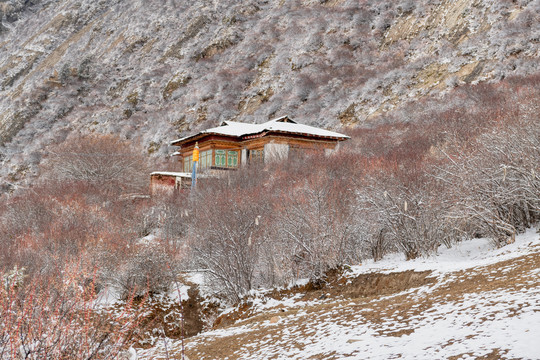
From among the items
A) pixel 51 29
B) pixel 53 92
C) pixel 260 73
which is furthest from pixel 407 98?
pixel 51 29

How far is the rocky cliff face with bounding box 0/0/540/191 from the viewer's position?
123 feet

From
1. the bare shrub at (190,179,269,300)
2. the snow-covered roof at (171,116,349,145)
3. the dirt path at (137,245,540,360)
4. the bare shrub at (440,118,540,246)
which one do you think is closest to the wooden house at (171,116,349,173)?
the snow-covered roof at (171,116,349,145)

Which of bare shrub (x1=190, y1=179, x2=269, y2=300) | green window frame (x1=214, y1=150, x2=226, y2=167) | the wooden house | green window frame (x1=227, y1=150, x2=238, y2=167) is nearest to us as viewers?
bare shrub (x1=190, y1=179, x2=269, y2=300)

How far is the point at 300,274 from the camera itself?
1416 cm

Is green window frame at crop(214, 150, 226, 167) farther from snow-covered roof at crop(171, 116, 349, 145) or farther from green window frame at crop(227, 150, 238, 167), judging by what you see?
snow-covered roof at crop(171, 116, 349, 145)

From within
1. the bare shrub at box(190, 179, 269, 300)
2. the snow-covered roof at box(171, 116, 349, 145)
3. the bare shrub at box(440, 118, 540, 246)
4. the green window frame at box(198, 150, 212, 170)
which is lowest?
the bare shrub at box(190, 179, 269, 300)

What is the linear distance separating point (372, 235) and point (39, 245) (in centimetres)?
1298

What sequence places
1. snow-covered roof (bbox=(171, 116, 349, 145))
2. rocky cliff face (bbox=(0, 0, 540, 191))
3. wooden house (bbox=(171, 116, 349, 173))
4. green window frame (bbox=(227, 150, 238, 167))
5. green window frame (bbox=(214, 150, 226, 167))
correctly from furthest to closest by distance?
rocky cliff face (bbox=(0, 0, 540, 191)), green window frame (bbox=(227, 150, 238, 167)), green window frame (bbox=(214, 150, 226, 167)), wooden house (bbox=(171, 116, 349, 173)), snow-covered roof (bbox=(171, 116, 349, 145))

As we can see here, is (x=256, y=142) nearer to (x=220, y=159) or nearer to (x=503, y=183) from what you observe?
(x=220, y=159)

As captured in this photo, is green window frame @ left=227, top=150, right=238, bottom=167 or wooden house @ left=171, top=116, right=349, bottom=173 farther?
green window frame @ left=227, top=150, right=238, bottom=167

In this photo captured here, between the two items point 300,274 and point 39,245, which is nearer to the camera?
point 300,274

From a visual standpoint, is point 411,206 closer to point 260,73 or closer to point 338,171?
point 338,171

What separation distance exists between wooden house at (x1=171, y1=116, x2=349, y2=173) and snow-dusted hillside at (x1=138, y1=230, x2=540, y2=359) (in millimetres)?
20148

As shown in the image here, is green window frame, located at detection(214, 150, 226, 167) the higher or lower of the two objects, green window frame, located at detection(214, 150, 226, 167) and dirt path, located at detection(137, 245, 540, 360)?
the higher
